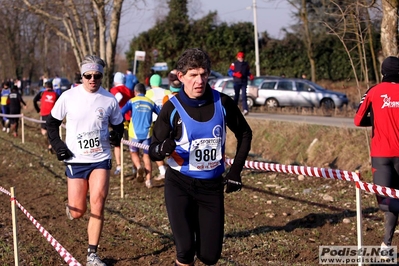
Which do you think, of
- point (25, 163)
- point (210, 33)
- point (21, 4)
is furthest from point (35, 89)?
point (25, 163)

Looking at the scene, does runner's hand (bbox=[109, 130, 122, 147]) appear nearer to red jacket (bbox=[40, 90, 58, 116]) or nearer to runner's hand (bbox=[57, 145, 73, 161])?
runner's hand (bbox=[57, 145, 73, 161])

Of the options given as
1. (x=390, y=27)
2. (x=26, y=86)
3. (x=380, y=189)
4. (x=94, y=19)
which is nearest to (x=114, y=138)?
(x=380, y=189)

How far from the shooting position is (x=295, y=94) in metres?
26.6

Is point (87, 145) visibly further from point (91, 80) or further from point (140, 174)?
point (140, 174)

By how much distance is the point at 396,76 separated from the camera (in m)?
6.63

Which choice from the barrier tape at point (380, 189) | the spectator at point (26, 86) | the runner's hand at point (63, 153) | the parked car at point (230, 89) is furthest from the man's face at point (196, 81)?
the spectator at point (26, 86)

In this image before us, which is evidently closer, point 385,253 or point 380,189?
point 380,189

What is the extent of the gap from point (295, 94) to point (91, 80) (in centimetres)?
2072

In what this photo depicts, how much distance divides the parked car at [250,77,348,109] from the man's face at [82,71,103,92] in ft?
63.6

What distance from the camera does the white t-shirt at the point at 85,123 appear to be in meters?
6.55

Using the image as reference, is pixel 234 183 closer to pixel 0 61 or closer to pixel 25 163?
pixel 25 163

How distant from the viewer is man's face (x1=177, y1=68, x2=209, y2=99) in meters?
4.99

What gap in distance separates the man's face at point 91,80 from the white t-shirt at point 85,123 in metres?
0.06

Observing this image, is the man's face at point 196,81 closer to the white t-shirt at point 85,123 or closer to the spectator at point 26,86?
the white t-shirt at point 85,123
